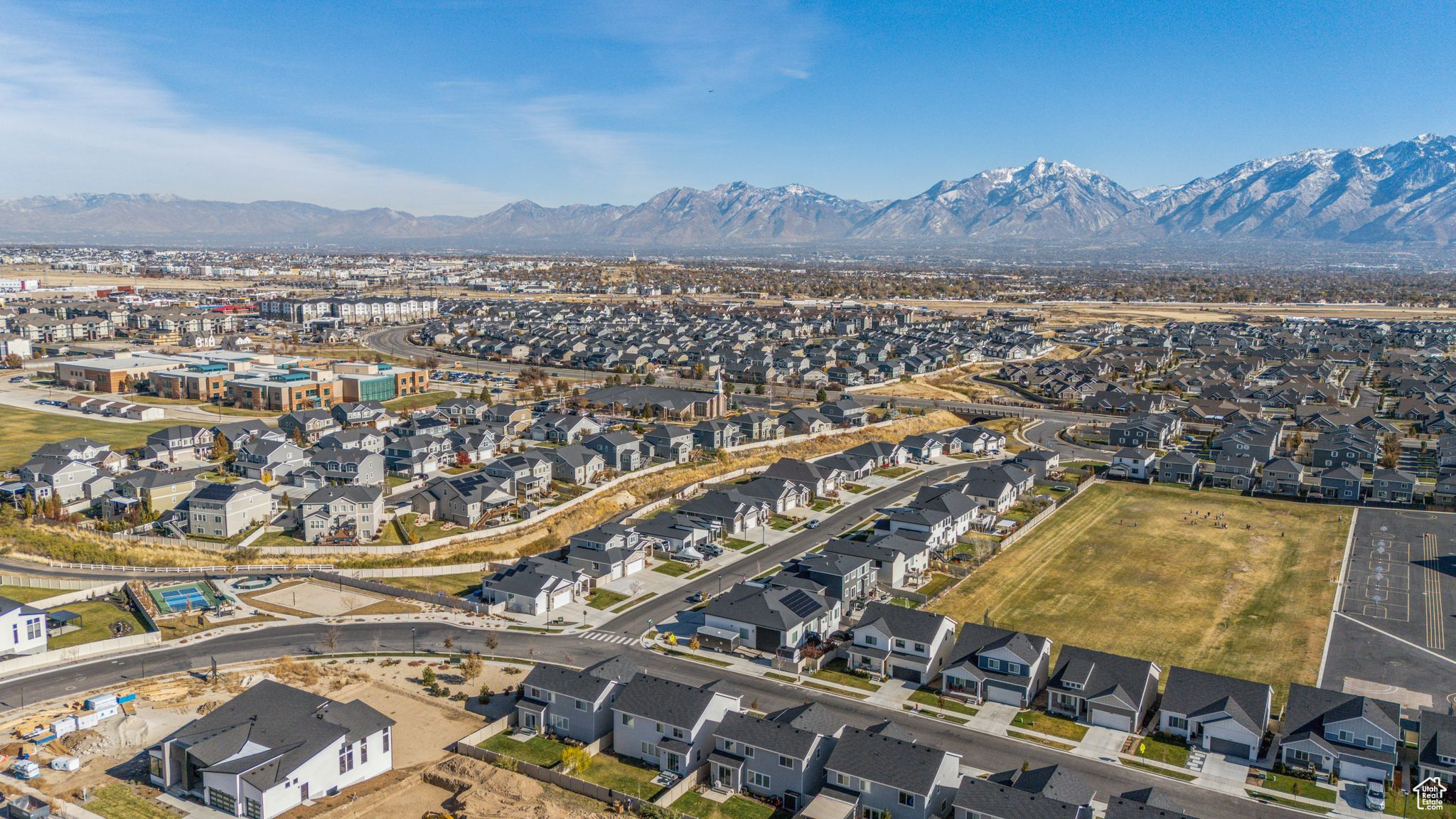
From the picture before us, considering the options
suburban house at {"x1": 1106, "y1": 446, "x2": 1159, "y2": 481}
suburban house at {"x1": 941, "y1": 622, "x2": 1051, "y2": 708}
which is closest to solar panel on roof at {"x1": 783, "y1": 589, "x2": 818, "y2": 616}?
suburban house at {"x1": 941, "y1": 622, "x2": 1051, "y2": 708}

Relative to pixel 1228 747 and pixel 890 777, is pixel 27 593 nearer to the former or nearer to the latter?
pixel 890 777

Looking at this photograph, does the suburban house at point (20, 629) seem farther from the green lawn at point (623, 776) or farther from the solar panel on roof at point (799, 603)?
the solar panel on roof at point (799, 603)

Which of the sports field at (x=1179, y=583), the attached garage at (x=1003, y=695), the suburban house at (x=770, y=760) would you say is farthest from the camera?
the sports field at (x=1179, y=583)

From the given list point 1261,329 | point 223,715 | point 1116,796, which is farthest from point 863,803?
point 1261,329

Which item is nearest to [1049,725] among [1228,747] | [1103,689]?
[1103,689]

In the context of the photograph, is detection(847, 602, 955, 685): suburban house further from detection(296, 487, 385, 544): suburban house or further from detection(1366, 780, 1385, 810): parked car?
detection(296, 487, 385, 544): suburban house

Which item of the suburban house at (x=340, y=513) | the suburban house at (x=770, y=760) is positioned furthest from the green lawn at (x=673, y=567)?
the suburban house at (x=770, y=760)
